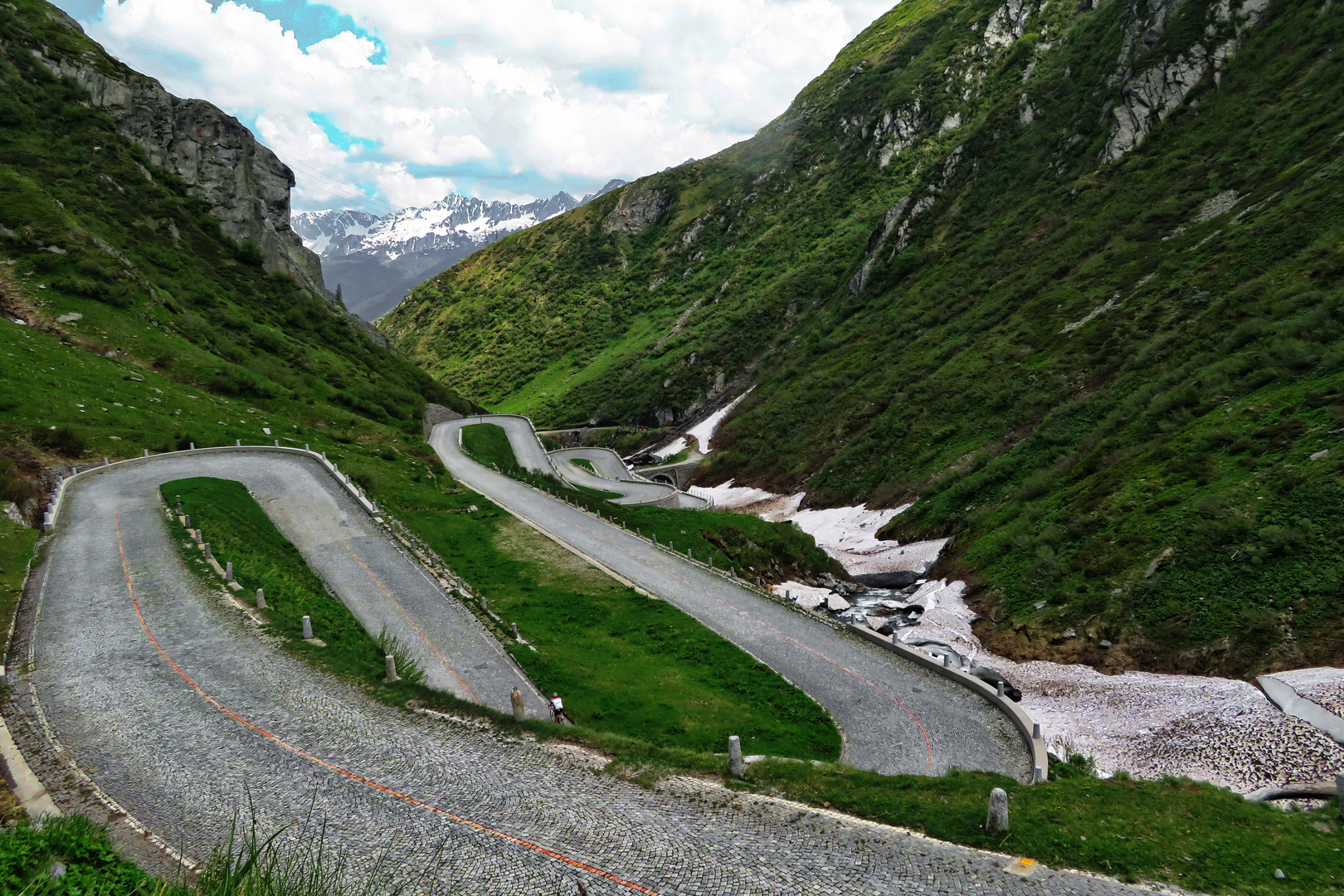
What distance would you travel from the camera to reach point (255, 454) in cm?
3322

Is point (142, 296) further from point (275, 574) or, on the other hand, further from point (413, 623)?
point (413, 623)

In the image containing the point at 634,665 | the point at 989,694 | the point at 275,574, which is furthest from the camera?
the point at 275,574

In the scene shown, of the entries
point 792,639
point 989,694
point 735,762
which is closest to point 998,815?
point 735,762

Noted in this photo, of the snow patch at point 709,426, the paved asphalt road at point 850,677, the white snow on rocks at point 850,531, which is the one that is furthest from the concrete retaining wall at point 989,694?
Result: the snow patch at point 709,426

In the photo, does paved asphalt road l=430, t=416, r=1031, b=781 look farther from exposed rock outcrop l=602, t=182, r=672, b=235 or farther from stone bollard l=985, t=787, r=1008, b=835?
exposed rock outcrop l=602, t=182, r=672, b=235

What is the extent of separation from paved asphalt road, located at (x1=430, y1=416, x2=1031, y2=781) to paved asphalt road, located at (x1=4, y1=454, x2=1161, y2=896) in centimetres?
650

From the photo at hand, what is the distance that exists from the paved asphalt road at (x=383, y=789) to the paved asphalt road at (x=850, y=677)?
650 centimetres

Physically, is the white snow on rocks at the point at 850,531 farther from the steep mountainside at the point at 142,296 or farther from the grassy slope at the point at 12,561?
the grassy slope at the point at 12,561

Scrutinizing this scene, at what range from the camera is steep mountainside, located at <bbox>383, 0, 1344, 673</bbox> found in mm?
20031

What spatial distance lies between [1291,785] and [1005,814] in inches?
284

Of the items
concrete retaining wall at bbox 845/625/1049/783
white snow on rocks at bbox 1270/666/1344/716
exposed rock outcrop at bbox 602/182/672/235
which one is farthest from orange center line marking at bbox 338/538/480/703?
exposed rock outcrop at bbox 602/182/672/235

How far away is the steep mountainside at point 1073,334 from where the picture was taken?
20031 millimetres

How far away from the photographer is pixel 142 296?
43781 millimetres

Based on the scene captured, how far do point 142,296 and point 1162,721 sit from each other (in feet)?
197
